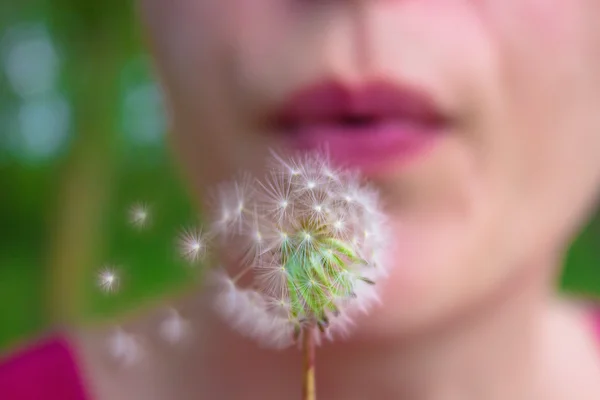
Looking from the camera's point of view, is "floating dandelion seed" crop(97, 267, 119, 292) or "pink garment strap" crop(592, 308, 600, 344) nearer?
"floating dandelion seed" crop(97, 267, 119, 292)

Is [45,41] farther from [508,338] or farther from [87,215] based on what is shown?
[508,338]

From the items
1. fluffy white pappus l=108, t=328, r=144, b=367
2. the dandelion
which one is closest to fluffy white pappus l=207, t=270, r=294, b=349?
the dandelion

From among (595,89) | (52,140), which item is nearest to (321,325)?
(595,89)

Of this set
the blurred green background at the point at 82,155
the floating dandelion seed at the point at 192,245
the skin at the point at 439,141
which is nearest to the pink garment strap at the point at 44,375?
the skin at the point at 439,141

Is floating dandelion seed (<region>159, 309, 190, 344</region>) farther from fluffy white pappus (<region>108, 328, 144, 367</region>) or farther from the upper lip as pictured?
the upper lip

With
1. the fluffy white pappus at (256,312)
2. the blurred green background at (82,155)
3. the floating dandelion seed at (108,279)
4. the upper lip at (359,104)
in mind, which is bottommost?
the fluffy white pappus at (256,312)

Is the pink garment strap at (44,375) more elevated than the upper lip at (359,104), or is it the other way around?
the upper lip at (359,104)

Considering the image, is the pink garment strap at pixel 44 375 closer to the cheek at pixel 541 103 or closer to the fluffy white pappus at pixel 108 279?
the fluffy white pappus at pixel 108 279

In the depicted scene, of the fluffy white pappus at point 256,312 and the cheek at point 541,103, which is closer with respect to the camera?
the fluffy white pappus at point 256,312
